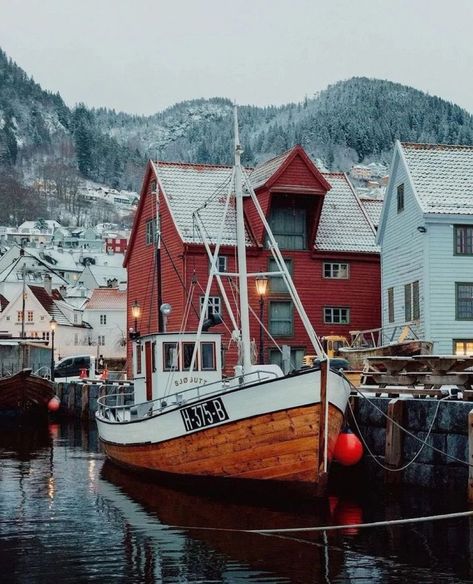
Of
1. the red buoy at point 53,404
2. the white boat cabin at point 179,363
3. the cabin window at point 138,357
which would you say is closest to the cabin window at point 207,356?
the white boat cabin at point 179,363

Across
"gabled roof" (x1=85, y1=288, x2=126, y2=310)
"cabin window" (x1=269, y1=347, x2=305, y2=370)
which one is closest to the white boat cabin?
"cabin window" (x1=269, y1=347, x2=305, y2=370)

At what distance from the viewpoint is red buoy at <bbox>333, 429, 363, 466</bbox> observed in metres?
20.5

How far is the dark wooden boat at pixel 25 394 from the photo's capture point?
149 feet

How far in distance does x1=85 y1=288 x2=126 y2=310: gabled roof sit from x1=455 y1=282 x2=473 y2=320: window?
64007mm

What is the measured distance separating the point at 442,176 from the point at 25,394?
22229 mm

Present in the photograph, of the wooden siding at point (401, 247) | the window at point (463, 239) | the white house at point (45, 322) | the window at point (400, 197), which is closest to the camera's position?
the window at point (463, 239)

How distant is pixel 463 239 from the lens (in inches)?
1528

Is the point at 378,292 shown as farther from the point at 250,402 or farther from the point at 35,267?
the point at 35,267

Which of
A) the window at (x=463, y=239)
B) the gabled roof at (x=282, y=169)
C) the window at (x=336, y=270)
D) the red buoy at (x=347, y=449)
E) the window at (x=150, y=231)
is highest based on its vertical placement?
the gabled roof at (x=282, y=169)

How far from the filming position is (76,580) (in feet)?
45.1

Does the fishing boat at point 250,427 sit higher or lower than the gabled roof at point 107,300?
lower

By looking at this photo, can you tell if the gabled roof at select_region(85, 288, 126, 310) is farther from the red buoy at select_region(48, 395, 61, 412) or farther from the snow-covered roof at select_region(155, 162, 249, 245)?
the red buoy at select_region(48, 395, 61, 412)

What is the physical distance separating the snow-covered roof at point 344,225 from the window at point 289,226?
1.01 meters

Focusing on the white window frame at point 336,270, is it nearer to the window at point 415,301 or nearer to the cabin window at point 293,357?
the cabin window at point 293,357
